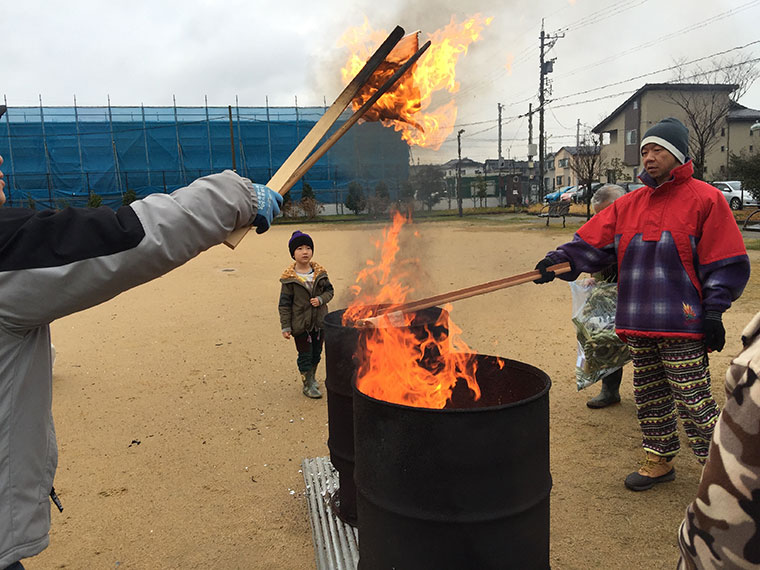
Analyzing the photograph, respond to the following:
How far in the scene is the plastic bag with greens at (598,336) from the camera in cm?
436

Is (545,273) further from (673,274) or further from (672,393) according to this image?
(672,393)

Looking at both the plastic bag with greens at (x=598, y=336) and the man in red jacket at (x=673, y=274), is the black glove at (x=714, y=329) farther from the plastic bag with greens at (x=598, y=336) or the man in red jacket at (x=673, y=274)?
the plastic bag with greens at (x=598, y=336)

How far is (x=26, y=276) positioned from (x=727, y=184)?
107 feet

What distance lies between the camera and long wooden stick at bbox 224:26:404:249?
85.0 inches

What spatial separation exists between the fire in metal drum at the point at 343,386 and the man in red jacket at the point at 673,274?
75 cm

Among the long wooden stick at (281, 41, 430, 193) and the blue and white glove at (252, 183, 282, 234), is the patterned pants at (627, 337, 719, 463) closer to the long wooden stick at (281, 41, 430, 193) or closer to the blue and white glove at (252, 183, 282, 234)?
the long wooden stick at (281, 41, 430, 193)

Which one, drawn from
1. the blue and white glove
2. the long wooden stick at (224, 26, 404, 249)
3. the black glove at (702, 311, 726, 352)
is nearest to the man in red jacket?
the black glove at (702, 311, 726, 352)

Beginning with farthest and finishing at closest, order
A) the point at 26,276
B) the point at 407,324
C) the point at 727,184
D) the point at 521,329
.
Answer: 1. the point at 727,184
2. the point at 521,329
3. the point at 407,324
4. the point at 26,276

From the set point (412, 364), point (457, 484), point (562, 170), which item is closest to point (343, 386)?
point (412, 364)

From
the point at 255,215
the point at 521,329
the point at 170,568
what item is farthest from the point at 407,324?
the point at 521,329

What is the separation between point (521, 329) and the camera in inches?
279

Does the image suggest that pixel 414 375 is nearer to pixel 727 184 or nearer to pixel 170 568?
pixel 170 568

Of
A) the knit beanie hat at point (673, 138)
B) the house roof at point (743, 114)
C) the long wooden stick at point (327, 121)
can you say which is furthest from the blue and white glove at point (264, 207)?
the house roof at point (743, 114)

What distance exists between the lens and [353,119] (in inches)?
96.9
